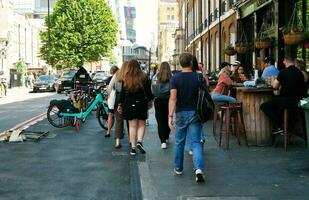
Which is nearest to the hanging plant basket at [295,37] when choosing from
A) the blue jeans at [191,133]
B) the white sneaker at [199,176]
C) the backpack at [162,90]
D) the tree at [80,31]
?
the backpack at [162,90]

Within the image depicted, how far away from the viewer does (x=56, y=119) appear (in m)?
15.1

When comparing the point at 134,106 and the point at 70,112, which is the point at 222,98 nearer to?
the point at 134,106

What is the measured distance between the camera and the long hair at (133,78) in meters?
9.73

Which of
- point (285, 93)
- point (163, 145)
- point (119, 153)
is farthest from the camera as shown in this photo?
point (163, 145)

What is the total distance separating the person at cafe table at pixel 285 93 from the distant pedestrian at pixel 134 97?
2.13 meters

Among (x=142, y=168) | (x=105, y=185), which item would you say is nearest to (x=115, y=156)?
(x=142, y=168)

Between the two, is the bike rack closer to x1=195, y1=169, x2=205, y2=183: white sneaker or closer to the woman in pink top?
the woman in pink top

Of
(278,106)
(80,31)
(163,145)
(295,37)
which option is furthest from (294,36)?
(80,31)

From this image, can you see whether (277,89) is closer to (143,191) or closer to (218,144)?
(218,144)

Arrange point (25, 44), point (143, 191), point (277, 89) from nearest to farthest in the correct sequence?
point (143, 191), point (277, 89), point (25, 44)

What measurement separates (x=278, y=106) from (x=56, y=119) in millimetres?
7465

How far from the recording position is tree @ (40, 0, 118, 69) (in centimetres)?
6081

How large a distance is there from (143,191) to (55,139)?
20.5 feet

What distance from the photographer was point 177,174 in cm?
760
